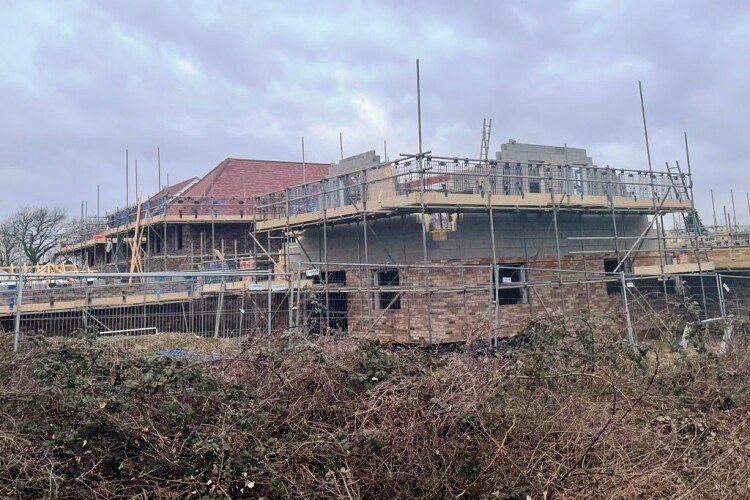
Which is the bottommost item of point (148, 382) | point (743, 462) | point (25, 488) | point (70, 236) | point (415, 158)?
point (743, 462)

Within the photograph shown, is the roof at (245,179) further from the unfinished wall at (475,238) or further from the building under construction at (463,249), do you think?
the unfinished wall at (475,238)

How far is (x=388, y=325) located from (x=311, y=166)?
20960 millimetres

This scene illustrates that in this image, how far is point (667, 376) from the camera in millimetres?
8031

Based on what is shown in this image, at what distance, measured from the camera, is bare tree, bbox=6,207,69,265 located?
1844 inches

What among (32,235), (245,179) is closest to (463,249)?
(245,179)

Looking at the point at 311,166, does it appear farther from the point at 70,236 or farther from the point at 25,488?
the point at 25,488

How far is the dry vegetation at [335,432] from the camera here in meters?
4.66

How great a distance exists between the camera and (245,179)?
33.0 metres

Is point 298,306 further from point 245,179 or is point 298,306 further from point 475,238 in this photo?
point 245,179

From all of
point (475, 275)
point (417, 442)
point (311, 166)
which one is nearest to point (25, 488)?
point (417, 442)

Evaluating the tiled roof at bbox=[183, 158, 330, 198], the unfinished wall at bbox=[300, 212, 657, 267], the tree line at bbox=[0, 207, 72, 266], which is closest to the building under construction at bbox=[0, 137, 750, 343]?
the unfinished wall at bbox=[300, 212, 657, 267]

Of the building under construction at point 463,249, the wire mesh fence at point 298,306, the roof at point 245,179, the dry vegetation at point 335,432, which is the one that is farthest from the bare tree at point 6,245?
the dry vegetation at point 335,432

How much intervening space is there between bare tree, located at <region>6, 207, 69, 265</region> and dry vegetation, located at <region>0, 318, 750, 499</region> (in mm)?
46262

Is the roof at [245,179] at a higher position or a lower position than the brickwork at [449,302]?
higher
